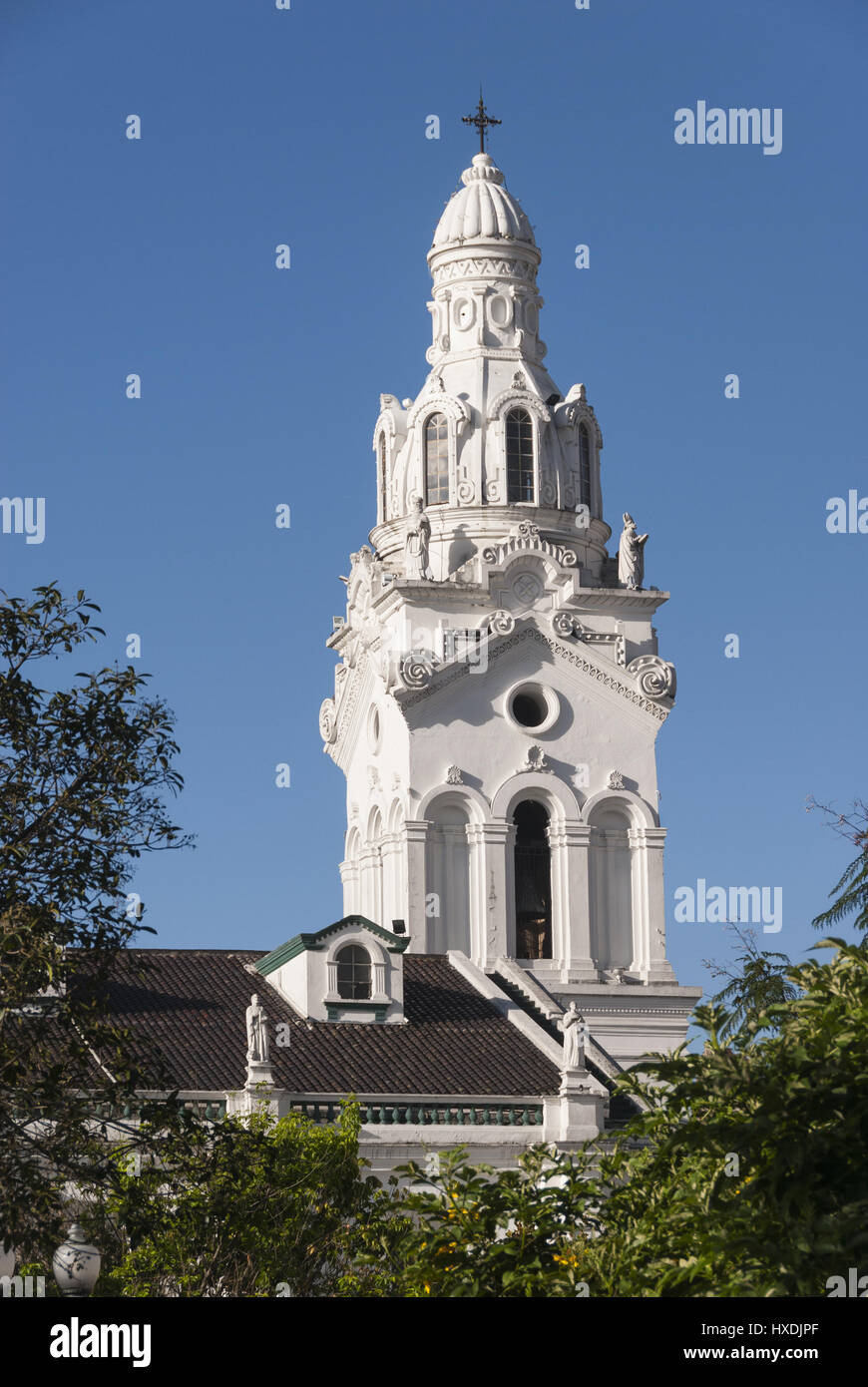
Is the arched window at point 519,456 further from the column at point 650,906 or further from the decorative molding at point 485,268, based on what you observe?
the column at point 650,906

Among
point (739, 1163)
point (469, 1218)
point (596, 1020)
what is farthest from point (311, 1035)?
point (739, 1163)

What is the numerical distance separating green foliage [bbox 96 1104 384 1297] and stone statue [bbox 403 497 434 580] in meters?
25.5

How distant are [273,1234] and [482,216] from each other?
130ft

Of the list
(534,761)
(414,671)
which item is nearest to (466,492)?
(414,671)

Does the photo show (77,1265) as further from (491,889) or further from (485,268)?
(485,268)

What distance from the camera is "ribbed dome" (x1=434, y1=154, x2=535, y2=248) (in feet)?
234

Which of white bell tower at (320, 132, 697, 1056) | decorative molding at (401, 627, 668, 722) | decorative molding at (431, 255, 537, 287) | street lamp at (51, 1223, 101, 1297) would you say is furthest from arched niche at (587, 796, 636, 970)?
street lamp at (51, 1223, 101, 1297)

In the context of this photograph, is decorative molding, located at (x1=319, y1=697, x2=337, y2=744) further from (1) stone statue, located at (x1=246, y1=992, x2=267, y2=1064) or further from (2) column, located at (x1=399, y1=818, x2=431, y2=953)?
(1) stone statue, located at (x1=246, y1=992, x2=267, y2=1064)

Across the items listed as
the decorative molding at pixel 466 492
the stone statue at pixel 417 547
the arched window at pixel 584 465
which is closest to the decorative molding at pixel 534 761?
the stone statue at pixel 417 547

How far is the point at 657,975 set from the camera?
Result: 65.3 m

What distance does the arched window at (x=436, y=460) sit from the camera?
69312mm

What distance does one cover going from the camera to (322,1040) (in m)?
51.1
